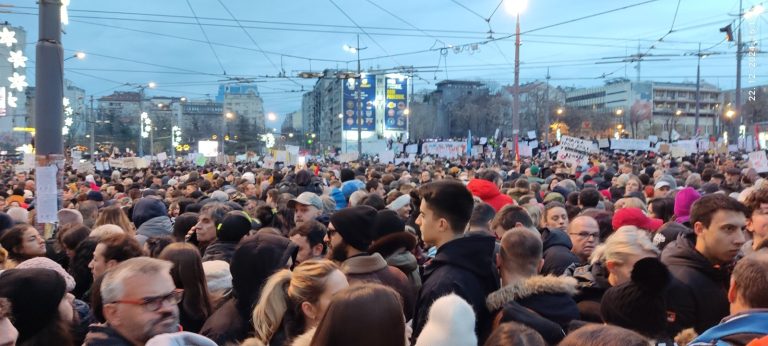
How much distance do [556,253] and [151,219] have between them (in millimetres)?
4821

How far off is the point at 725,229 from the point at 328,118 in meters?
144

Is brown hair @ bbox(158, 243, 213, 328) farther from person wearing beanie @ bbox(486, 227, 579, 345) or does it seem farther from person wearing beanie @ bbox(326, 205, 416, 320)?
person wearing beanie @ bbox(486, 227, 579, 345)

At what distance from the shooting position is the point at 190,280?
14.5 feet

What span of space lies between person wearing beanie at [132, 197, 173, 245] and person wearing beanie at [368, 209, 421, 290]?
3513 millimetres

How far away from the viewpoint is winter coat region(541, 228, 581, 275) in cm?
551

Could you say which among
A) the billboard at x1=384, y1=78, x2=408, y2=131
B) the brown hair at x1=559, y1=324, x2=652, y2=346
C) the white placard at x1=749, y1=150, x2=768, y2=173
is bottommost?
the brown hair at x1=559, y1=324, x2=652, y2=346

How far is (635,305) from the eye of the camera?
3416 mm

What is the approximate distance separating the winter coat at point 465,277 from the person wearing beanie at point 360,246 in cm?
61

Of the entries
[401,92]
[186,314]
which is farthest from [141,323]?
[401,92]

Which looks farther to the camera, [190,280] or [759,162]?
[759,162]

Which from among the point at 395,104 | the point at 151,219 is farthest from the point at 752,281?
the point at 395,104

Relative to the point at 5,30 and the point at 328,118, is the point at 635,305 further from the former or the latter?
the point at 328,118

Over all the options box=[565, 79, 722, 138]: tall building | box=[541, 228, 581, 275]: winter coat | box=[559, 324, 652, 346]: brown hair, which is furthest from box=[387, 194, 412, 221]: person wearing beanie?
box=[565, 79, 722, 138]: tall building

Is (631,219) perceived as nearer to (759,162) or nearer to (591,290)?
(591,290)
